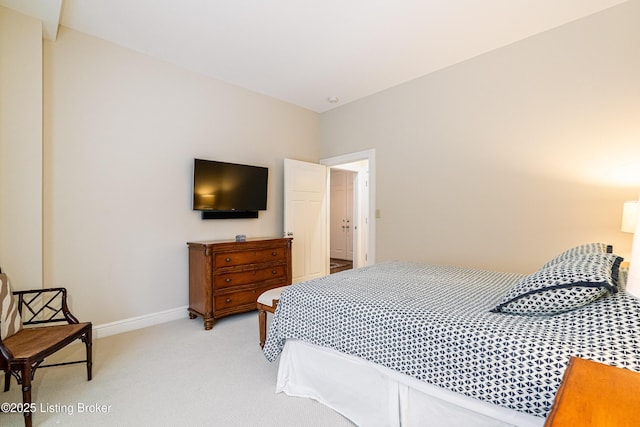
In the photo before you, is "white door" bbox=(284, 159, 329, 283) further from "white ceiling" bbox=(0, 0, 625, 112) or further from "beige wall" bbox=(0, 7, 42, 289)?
"beige wall" bbox=(0, 7, 42, 289)

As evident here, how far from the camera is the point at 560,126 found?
106 inches

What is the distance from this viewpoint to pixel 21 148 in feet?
7.71

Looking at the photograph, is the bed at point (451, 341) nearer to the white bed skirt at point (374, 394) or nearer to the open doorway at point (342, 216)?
the white bed skirt at point (374, 394)

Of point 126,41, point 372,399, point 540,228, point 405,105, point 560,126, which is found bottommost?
point 372,399

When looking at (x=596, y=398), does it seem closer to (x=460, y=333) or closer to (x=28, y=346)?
(x=460, y=333)

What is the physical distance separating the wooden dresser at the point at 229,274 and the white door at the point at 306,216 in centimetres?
70

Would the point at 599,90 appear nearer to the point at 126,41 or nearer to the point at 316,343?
the point at 316,343

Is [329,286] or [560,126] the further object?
[560,126]

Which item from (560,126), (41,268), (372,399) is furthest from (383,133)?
(41,268)

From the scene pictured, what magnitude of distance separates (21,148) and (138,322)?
186cm

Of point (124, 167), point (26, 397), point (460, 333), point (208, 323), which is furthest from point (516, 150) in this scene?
point (26, 397)

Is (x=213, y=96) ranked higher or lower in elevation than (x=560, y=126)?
higher

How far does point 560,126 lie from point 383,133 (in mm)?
1889

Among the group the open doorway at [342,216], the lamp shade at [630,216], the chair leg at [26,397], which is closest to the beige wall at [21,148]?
the chair leg at [26,397]
